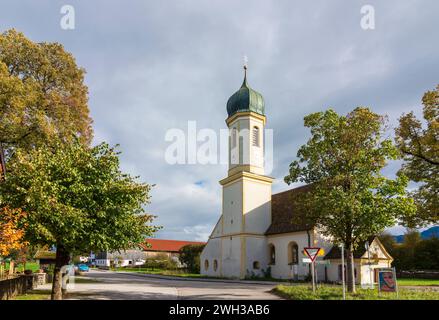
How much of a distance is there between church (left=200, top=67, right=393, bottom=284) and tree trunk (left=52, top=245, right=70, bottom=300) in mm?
24212

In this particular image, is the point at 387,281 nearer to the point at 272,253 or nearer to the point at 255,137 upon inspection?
the point at 272,253

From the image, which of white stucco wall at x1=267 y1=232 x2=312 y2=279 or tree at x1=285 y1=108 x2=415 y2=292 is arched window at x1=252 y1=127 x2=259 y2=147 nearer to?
white stucco wall at x1=267 y1=232 x2=312 y2=279

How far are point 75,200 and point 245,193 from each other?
93.6 feet

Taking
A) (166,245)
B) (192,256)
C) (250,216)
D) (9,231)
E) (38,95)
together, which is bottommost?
(192,256)

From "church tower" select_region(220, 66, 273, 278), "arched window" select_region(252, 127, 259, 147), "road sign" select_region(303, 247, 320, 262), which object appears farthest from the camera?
"arched window" select_region(252, 127, 259, 147)

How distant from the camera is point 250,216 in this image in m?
43.0

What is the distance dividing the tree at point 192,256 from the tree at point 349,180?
37418 millimetres

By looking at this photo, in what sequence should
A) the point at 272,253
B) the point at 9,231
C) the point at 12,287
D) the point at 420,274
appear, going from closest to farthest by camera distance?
the point at 9,231 → the point at 12,287 → the point at 272,253 → the point at 420,274

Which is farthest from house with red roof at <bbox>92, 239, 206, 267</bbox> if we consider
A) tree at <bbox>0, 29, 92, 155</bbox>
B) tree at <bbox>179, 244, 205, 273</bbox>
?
tree at <bbox>0, 29, 92, 155</bbox>

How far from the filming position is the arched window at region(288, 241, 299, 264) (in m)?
38.4

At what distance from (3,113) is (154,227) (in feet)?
34.9

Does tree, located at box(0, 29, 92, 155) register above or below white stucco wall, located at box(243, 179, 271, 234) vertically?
above

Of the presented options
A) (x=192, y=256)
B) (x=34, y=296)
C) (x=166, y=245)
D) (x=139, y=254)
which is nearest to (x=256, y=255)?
(x=192, y=256)
